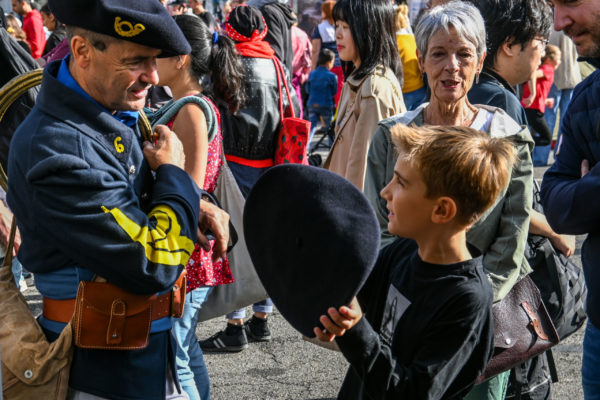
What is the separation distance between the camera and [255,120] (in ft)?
13.9

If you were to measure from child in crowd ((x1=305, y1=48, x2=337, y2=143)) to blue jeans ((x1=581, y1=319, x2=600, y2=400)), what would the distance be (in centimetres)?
836

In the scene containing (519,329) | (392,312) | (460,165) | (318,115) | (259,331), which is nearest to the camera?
(460,165)

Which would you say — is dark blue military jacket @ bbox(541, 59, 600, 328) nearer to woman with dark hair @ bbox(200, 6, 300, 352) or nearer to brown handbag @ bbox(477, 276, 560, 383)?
brown handbag @ bbox(477, 276, 560, 383)

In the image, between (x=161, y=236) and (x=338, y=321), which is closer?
(x=338, y=321)

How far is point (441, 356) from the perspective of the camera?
6.17 feet

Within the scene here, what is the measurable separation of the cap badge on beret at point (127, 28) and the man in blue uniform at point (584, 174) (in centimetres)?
127

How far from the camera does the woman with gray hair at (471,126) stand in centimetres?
263

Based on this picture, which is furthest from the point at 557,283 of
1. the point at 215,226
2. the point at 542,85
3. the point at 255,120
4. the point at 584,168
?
the point at 542,85

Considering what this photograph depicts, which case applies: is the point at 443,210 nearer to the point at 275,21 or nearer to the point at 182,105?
the point at 182,105

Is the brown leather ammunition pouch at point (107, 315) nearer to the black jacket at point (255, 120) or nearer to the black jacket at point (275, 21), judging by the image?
the black jacket at point (255, 120)

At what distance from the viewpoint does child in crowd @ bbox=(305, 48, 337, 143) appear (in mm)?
10680

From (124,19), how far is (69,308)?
0.76 m

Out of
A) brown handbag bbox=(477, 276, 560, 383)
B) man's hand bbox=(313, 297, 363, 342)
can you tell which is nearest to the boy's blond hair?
man's hand bbox=(313, 297, 363, 342)

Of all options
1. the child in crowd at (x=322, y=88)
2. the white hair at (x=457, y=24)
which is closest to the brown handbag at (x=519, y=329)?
the white hair at (x=457, y=24)
